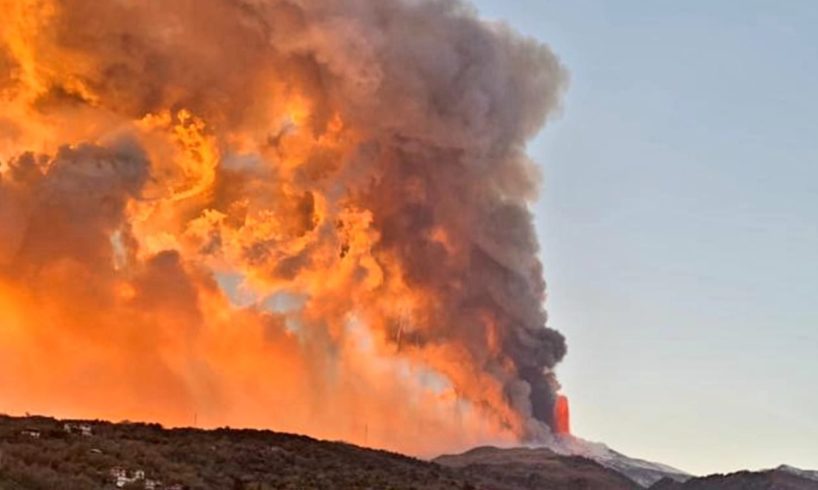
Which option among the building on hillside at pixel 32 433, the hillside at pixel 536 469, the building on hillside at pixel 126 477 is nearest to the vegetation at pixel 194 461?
the building on hillside at pixel 32 433

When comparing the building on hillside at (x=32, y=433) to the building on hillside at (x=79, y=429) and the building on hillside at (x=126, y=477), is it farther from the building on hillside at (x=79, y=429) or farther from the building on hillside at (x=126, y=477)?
the building on hillside at (x=126, y=477)

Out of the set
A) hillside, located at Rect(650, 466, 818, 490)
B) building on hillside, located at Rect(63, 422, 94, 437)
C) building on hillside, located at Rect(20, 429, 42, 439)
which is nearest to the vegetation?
building on hillside, located at Rect(20, 429, 42, 439)

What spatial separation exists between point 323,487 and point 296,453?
15.7 metres

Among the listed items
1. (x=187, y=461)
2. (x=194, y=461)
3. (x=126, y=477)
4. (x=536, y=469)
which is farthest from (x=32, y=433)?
(x=536, y=469)

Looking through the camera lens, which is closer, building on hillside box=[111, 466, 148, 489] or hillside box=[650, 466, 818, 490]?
building on hillside box=[111, 466, 148, 489]

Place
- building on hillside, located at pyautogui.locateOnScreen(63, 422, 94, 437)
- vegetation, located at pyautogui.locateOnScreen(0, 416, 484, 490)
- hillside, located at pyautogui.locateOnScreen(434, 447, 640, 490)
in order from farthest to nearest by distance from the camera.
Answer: hillside, located at pyautogui.locateOnScreen(434, 447, 640, 490)
building on hillside, located at pyautogui.locateOnScreen(63, 422, 94, 437)
vegetation, located at pyautogui.locateOnScreen(0, 416, 484, 490)

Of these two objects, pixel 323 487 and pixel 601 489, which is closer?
pixel 323 487

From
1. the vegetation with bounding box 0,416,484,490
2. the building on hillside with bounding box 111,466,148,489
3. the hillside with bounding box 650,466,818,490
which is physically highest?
the hillside with bounding box 650,466,818,490

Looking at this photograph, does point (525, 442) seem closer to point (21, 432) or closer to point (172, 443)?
point (172, 443)

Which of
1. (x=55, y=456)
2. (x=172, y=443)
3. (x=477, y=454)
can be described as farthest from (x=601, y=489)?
(x=55, y=456)

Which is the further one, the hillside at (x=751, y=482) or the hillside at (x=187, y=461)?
the hillside at (x=751, y=482)

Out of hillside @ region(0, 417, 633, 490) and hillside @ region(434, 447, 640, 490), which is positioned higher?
hillside @ region(434, 447, 640, 490)

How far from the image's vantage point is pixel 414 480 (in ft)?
189

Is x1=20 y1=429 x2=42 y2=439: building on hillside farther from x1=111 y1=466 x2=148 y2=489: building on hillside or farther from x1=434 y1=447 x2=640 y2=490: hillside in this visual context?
x1=434 y1=447 x2=640 y2=490: hillside
